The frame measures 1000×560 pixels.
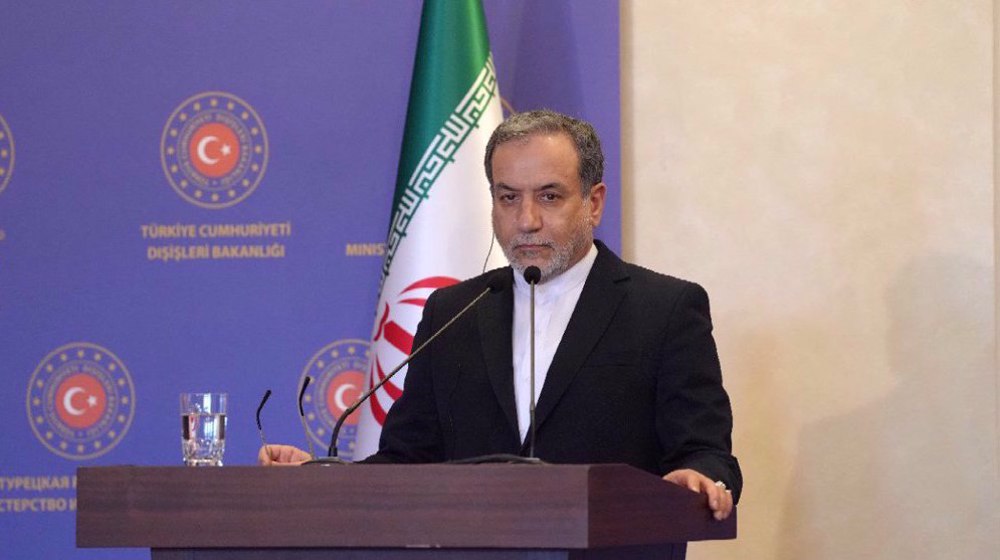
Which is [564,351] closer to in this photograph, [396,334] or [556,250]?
[556,250]

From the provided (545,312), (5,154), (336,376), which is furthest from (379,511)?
(5,154)

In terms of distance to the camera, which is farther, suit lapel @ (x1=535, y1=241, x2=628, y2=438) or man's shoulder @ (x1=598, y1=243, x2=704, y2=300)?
man's shoulder @ (x1=598, y1=243, x2=704, y2=300)

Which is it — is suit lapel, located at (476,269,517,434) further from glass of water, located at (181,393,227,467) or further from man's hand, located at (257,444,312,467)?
glass of water, located at (181,393,227,467)

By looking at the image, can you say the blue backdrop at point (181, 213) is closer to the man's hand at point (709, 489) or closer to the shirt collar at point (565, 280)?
the shirt collar at point (565, 280)

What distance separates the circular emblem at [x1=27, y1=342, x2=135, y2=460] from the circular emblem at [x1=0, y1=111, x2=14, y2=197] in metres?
0.64

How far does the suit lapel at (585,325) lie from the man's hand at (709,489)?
520mm

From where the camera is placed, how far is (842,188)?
4629 millimetres

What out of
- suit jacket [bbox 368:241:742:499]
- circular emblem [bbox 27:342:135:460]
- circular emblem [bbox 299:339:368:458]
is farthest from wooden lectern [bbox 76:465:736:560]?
circular emblem [bbox 27:342:135:460]

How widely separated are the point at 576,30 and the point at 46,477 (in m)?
2.39

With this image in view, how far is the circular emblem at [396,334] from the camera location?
176 inches

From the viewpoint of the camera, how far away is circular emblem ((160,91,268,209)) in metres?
4.98

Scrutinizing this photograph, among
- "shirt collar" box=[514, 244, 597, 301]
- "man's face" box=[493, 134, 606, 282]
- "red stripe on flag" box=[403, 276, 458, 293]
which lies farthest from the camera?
"red stripe on flag" box=[403, 276, 458, 293]

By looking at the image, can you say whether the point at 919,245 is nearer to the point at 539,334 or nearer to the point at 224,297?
the point at 539,334

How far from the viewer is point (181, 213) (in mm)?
5000
